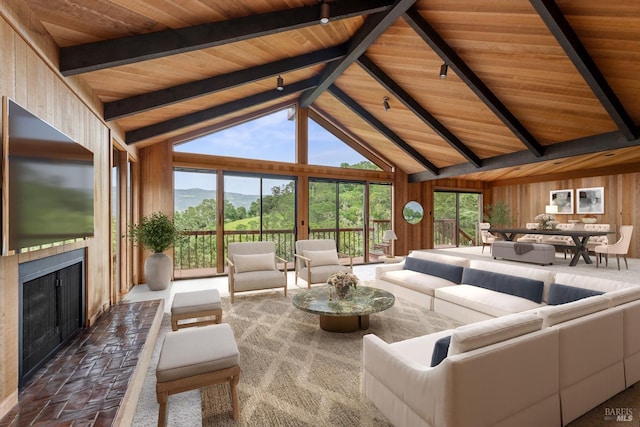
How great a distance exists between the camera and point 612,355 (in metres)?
1.98

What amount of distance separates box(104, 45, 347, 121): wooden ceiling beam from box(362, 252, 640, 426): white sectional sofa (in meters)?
3.52

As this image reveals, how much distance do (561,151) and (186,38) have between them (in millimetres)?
6159

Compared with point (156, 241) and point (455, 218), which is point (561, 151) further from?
point (156, 241)

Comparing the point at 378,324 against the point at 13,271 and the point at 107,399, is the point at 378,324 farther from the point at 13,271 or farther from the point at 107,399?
the point at 13,271

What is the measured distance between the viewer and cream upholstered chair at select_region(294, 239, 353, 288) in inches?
188

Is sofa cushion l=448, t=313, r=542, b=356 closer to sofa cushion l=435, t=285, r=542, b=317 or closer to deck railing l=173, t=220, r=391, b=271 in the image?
sofa cushion l=435, t=285, r=542, b=317

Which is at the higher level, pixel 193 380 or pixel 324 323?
pixel 193 380

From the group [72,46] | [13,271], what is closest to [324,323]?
[13,271]

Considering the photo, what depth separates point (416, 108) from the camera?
5.63m

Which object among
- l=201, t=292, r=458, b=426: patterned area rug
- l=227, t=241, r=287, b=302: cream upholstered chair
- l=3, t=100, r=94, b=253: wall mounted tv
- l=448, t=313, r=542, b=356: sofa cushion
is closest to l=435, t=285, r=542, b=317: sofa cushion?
l=201, t=292, r=458, b=426: patterned area rug

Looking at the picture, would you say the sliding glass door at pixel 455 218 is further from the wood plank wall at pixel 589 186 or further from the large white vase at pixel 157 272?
the large white vase at pixel 157 272

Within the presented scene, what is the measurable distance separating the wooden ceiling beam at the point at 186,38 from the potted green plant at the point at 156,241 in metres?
2.83

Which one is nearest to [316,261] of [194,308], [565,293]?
[194,308]

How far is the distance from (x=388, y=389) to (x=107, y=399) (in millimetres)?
1672
